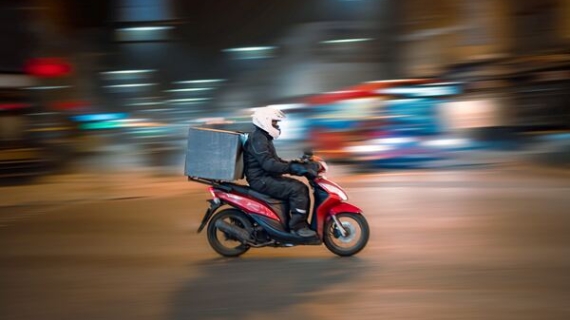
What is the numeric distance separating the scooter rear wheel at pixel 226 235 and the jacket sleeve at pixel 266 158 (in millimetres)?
644

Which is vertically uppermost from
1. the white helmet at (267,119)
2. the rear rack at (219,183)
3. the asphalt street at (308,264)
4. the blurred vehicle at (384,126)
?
the blurred vehicle at (384,126)

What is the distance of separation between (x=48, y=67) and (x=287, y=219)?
9.79m

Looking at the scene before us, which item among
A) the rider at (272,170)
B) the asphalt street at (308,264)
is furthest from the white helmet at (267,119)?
the asphalt street at (308,264)

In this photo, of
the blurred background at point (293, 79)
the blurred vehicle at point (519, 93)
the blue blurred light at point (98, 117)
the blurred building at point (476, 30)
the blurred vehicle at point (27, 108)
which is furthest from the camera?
the blurred building at point (476, 30)

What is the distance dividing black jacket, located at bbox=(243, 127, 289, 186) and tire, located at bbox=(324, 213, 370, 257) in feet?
2.47

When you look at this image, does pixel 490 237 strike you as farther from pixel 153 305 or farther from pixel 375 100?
pixel 375 100

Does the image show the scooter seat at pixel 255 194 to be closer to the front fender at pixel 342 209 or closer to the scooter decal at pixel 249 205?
the scooter decal at pixel 249 205

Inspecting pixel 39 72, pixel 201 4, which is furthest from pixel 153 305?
pixel 201 4

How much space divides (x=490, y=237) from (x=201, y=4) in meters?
13.8

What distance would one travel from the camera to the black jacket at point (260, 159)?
6328 mm

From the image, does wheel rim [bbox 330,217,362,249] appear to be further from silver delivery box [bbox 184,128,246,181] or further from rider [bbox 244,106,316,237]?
silver delivery box [bbox 184,128,246,181]

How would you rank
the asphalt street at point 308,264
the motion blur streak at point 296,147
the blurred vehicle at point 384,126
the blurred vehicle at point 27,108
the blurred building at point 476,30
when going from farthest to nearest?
1. the blurred building at point 476,30
2. the blurred vehicle at point 27,108
3. the blurred vehicle at point 384,126
4. the motion blur streak at point 296,147
5. the asphalt street at point 308,264

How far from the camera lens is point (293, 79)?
1823 cm

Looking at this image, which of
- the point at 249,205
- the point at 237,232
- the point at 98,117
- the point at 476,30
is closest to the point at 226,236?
the point at 237,232
